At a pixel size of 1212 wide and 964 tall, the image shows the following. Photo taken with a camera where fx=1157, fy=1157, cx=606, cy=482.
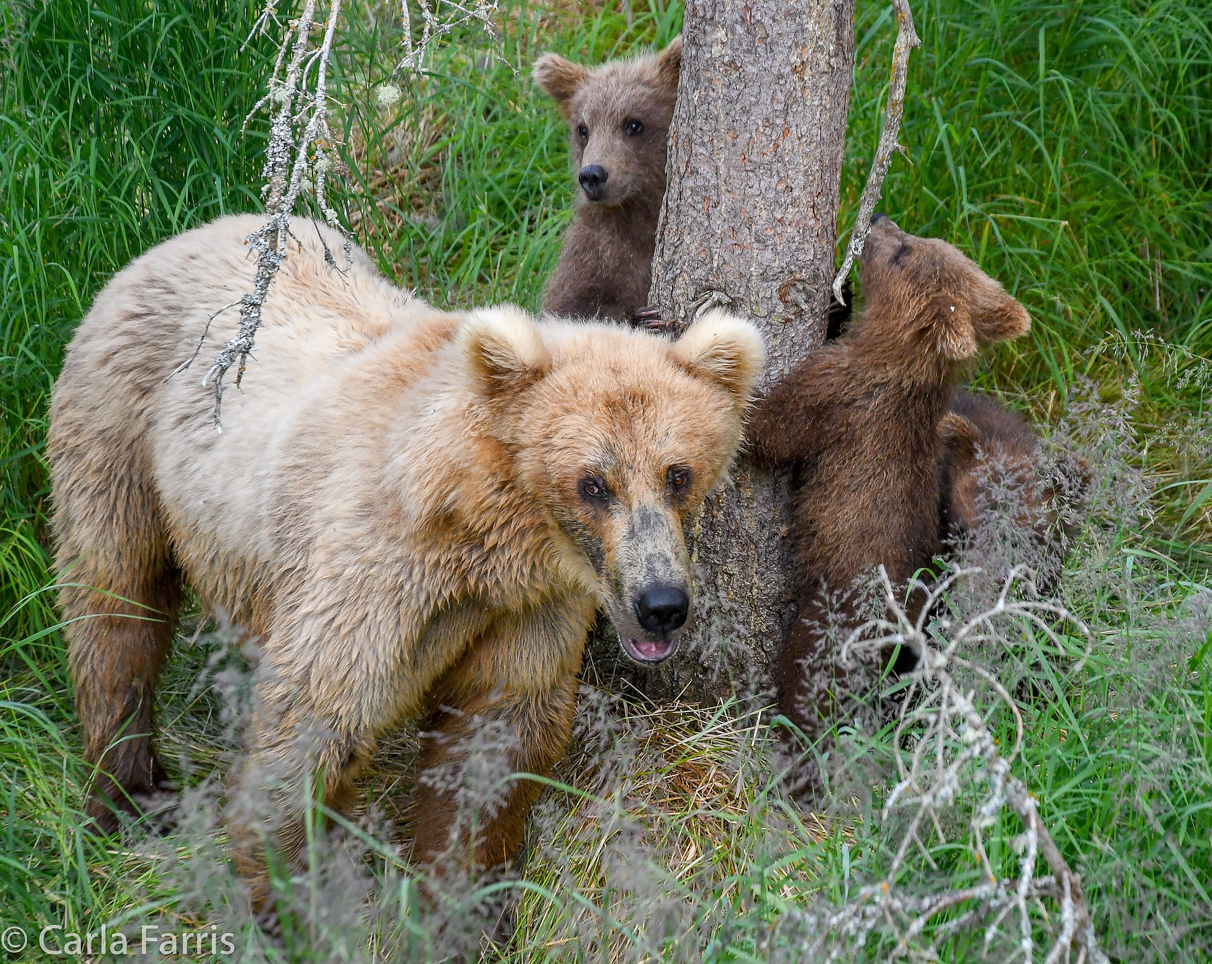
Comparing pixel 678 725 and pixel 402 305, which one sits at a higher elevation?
pixel 402 305

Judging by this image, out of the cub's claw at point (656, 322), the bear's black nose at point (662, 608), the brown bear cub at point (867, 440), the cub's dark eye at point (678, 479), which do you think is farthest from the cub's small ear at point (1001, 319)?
the bear's black nose at point (662, 608)

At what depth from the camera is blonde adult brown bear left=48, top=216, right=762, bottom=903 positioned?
3.09m

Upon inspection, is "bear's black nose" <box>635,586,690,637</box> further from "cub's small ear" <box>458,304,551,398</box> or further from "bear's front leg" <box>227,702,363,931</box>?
"bear's front leg" <box>227,702,363,931</box>

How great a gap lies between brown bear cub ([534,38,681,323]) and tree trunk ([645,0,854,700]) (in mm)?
809

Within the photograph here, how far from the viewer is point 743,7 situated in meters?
3.81

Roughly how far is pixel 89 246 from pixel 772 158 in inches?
115

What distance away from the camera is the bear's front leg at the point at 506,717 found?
11.4ft

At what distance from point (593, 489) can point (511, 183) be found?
381 cm

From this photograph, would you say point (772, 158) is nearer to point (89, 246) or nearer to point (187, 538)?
point (187, 538)

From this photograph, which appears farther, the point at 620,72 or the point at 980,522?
the point at 620,72

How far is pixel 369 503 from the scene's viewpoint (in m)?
3.28

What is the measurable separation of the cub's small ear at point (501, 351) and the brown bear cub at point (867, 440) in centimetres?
118

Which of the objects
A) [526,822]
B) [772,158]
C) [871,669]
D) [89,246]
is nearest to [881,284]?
[772,158]

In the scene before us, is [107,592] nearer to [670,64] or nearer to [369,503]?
[369,503]
